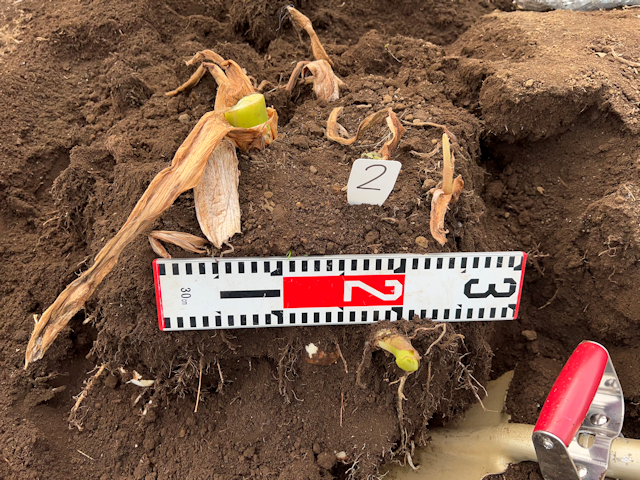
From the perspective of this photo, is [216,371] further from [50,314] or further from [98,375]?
[50,314]

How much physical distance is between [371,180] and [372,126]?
0.80ft

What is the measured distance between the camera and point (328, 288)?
96cm

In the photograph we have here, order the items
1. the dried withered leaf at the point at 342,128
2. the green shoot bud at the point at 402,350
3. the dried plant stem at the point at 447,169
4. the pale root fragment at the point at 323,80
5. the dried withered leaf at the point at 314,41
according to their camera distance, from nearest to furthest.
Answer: the green shoot bud at the point at 402,350 < the dried plant stem at the point at 447,169 < the dried withered leaf at the point at 342,128 < the pale root fragment at the point at 323,80 < the dried withered leaf at the point at 314,41

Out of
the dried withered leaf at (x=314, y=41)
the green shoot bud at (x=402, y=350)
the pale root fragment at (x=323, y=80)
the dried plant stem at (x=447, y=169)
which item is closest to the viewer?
the green shoot bud at (x=402, y=350)

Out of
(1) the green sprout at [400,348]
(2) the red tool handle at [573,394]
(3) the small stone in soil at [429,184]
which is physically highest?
(3) the small stone in soil at [429,184]

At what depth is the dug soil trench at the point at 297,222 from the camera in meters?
0.98

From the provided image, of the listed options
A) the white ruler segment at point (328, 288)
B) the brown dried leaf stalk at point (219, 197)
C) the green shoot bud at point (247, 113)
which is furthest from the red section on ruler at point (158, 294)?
the green shoot bud at point (247, 113)

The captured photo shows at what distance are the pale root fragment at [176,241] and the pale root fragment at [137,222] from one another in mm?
28

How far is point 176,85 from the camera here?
1328mm

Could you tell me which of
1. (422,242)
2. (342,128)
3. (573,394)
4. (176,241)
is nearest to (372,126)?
(342,128)

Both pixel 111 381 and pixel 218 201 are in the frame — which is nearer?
pixel 218 201

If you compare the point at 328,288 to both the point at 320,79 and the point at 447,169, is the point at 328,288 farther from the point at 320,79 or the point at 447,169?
the point at 320,79

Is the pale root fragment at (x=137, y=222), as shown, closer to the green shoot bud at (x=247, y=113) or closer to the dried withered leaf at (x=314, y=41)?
the green shoot bud at (x=247, y=113)

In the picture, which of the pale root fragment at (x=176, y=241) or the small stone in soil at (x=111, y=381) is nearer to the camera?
the pale root fragment at (x=176, y=241)
